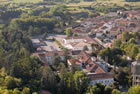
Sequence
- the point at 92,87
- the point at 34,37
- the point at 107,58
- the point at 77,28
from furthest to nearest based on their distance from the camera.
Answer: the point at 77,28 → the point at 34,37 → the point at 107,58 → the point at 92,87

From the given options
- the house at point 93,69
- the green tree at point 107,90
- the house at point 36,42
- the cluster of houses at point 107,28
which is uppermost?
the house at point 93,69

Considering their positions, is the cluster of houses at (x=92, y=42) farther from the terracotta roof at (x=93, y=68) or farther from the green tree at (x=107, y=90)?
the green tree at (x=107, y=90)

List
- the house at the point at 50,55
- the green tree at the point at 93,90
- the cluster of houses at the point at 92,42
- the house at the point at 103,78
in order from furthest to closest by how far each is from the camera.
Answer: the house at the point at 50,55 → the cluster of houses at the point at 92,42 → the house at the point at 103,78 → the green tree at the point at 93,90

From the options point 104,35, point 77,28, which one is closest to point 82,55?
point 104,35

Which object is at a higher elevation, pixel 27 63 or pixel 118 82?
pixel 27 63

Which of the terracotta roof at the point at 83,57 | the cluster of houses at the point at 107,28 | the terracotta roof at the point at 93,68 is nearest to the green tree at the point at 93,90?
the terracotta roof at the point at 93,68

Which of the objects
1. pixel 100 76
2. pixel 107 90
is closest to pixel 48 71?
pixel 100 76

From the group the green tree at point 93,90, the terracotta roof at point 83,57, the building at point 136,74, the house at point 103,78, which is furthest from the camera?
the terracotta roof at point 83,57

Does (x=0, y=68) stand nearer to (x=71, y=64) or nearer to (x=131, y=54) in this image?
(x=71, y=64)

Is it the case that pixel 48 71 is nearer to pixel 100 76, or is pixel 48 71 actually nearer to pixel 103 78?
pixel 100 76
